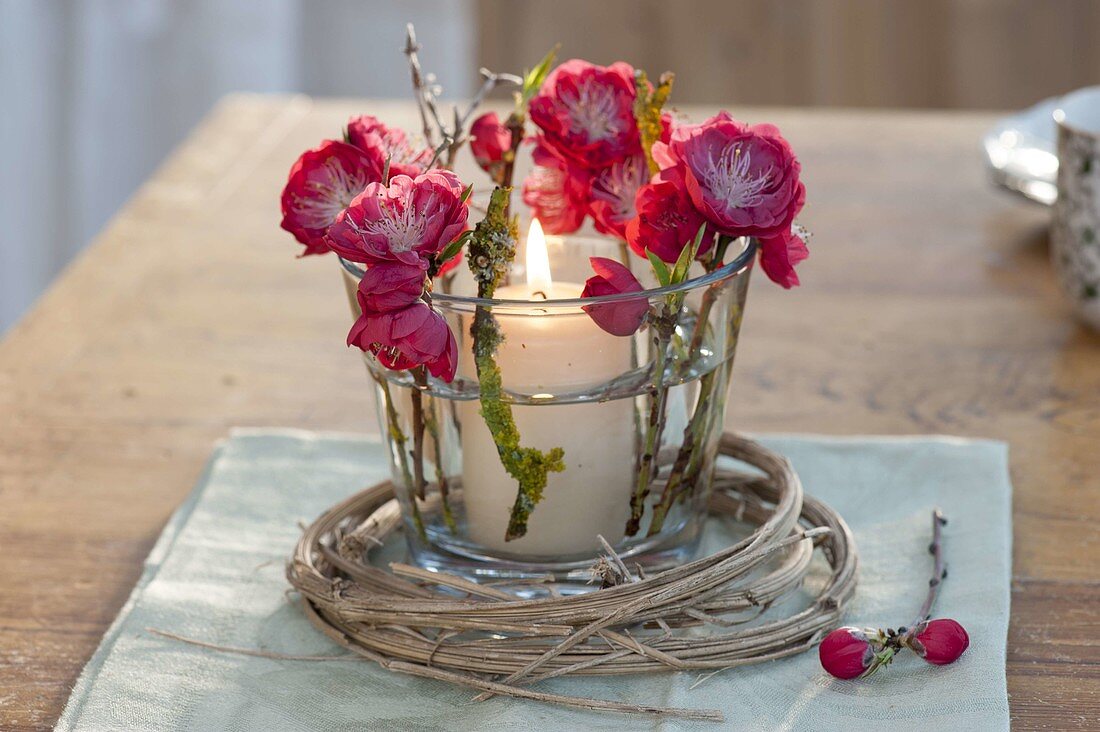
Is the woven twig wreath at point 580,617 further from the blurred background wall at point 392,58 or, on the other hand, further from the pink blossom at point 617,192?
the blurred background wall at point 392,58

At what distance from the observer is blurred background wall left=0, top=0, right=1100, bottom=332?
191 cm

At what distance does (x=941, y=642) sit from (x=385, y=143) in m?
0.27

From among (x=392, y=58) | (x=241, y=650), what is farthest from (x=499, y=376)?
(x=392, y=58)

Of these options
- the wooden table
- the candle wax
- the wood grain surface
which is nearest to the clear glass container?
the candle wax

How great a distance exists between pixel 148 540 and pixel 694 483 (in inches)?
9.9

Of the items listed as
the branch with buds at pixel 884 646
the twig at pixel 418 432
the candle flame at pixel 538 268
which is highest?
the candle flame at pixel 538 268

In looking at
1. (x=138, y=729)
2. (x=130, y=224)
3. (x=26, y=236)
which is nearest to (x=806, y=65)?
(x=26, y=236)

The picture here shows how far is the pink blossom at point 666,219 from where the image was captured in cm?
43

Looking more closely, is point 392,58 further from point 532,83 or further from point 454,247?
point 454,247

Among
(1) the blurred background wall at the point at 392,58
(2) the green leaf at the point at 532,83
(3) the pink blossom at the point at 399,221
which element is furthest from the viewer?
(1) the blurred background wall at the point at 392,58

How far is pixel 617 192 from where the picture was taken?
1.64ft

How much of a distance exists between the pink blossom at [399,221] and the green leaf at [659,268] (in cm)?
7

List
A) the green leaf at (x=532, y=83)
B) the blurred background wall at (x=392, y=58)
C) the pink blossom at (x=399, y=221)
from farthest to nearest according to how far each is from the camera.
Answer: the blurred background wall at (x=392, y=58), the green leaf at (x=532, y=83), the pink blossom at (x=399, y=221)

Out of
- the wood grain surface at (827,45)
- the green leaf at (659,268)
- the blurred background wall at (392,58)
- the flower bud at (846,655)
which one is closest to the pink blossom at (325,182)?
the green leaf at (659,268)
